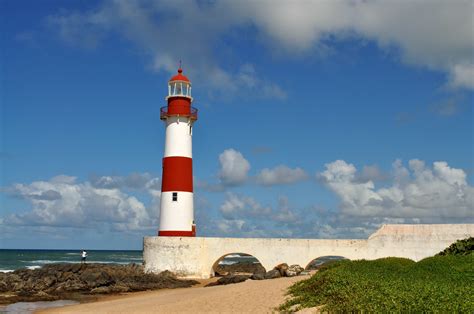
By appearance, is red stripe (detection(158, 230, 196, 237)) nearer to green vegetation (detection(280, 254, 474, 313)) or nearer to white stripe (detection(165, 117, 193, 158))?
Answer: white stripe (detection(165, 117, 193, 158))

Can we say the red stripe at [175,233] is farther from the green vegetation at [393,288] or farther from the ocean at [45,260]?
the ocean at [45,260]

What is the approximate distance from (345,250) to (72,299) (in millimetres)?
13493

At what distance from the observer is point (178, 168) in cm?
3078

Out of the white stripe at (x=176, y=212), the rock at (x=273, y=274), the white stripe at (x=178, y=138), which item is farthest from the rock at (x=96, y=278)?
the rock at (x=273, y=274)

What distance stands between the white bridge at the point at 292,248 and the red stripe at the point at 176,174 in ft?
9.25

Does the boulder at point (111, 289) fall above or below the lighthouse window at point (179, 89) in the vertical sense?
below

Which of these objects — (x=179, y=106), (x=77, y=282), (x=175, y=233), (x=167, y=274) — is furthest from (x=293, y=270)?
(x=77, y=282)

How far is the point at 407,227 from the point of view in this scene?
1109 inches

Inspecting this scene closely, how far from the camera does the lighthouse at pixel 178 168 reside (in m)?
30.8

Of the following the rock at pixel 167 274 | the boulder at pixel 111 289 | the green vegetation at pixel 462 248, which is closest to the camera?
the green vegetation at pixel 462 248

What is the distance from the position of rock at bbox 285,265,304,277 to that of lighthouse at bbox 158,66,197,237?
21.7 feet

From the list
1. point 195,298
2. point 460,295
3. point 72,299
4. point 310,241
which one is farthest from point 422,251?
point 72,299

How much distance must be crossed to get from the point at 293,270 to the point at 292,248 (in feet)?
6.18

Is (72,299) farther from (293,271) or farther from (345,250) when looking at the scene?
(345,250)
